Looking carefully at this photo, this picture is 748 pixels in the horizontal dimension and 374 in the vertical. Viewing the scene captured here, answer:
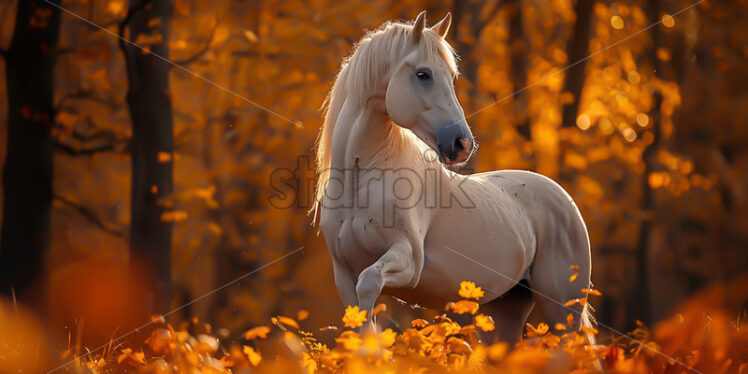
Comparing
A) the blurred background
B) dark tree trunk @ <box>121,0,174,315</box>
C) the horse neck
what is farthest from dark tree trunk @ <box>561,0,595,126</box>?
the horse neck

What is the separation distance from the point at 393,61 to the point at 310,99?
753 cm

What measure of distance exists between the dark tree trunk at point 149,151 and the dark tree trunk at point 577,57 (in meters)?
6.18

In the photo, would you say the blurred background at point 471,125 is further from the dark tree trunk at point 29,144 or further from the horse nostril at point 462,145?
the horse nostril at point 462,145

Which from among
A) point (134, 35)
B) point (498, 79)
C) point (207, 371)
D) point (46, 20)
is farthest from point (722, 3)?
point (207, 371)

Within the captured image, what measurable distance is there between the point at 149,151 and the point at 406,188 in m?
4.92

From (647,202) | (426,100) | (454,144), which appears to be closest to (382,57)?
(426,100)

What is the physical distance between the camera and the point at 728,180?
41.8 ft

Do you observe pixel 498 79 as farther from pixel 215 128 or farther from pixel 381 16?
pixel 215 128

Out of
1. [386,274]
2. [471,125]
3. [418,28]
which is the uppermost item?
[418,28]

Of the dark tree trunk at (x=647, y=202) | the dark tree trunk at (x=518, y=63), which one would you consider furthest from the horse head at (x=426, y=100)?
the dark tree trunk at (x=647, y=202)

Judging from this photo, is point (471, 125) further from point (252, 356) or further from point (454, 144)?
point (252, 356)

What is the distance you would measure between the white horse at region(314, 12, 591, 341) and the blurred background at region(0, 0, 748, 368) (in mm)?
4664

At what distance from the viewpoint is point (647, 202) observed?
40.1ft

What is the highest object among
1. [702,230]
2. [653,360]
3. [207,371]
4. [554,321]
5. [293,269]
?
[653,360]
